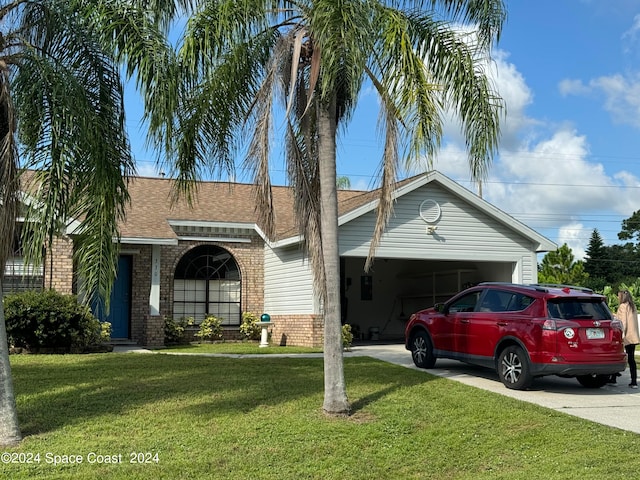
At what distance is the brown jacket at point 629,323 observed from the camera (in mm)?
11844

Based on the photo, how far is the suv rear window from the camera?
1063cm

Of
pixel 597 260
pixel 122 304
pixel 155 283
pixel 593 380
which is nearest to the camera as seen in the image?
pixel 593 380

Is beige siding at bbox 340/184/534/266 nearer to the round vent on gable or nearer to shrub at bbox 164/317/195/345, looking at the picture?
the round vent on gable

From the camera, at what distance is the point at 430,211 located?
18.7 metres

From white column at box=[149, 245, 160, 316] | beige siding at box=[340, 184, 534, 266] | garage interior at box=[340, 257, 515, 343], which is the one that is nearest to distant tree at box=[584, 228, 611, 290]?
garage interior at box=[340, 257, 515, 343]

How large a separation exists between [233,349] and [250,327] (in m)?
2.76

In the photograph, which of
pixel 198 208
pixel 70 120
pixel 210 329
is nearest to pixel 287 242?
pixel 210 329

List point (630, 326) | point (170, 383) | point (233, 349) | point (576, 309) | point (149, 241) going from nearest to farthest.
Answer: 1. point (576, 309)
2. point (170, 383)
3. point (630, 326)
4. point (233, 349)
5. point (149, 241)

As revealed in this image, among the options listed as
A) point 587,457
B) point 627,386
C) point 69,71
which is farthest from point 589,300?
point 69,71

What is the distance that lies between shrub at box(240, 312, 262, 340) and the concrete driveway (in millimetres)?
6798

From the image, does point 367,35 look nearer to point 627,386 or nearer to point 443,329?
point 443,329

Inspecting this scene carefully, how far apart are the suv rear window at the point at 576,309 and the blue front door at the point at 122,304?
1231 centimetres

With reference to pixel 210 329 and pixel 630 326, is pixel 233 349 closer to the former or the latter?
pixel 210 329

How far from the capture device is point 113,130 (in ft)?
27.8
